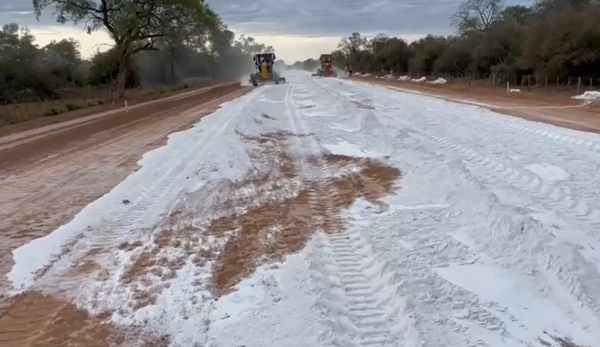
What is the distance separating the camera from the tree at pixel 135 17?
38.8 meters

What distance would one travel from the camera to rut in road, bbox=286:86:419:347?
14.2 ft

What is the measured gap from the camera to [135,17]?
1537 inches

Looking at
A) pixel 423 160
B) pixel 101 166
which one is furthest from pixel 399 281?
pixel 101 166

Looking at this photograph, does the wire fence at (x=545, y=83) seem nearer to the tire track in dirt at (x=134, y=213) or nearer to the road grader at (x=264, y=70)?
the road grader at (x=264, y=70)

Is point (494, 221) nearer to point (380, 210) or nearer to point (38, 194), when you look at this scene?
point (380, 210)

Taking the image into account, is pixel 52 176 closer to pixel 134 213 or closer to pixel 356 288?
pixel 134 213

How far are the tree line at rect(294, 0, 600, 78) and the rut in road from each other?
Result: 31063 mm

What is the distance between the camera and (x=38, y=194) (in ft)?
32.2

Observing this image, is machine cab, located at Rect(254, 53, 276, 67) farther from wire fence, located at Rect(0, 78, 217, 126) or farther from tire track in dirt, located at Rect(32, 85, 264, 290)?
tire track in dirt, located at Rect(32, 85, 264, 290)

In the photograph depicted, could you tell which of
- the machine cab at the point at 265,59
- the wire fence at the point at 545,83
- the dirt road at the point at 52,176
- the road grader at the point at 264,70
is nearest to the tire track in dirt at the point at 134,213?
the dirt road at the point at 52,176

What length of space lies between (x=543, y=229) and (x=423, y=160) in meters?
5.20

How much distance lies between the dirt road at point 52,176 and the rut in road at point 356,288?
2.40 m

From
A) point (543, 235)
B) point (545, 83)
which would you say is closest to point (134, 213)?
point (543, 235)

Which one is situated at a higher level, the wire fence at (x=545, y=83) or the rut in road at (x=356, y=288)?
the rut in road at (x=356, y=288)
